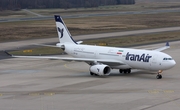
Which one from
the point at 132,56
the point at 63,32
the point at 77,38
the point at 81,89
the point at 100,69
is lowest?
the point at 77,38

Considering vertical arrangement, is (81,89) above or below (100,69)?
below

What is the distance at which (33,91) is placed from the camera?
42.6 m

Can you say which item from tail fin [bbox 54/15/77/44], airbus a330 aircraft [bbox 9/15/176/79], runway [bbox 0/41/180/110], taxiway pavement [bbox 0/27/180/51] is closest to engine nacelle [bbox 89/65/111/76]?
airbus a330 aircraft [bbox 9/15/176/79]

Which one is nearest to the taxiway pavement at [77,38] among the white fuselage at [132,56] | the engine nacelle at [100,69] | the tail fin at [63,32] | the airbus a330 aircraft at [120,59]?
the tail fin at [63,32]

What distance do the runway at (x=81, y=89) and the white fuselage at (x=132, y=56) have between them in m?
1.50

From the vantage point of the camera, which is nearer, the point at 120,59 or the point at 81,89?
the point at 81,89

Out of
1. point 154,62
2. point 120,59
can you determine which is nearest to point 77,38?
point 120,59

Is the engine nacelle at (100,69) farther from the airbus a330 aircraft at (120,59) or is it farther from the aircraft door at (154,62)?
the aircraft door at (154,62)

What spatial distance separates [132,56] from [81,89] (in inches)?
382

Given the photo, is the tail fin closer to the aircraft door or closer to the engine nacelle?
the engine nacelle

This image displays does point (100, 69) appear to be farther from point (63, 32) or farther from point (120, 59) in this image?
point (63, 32)

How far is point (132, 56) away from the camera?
50281 mm

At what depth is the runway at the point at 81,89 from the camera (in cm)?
3588

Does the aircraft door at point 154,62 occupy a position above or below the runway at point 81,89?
above
